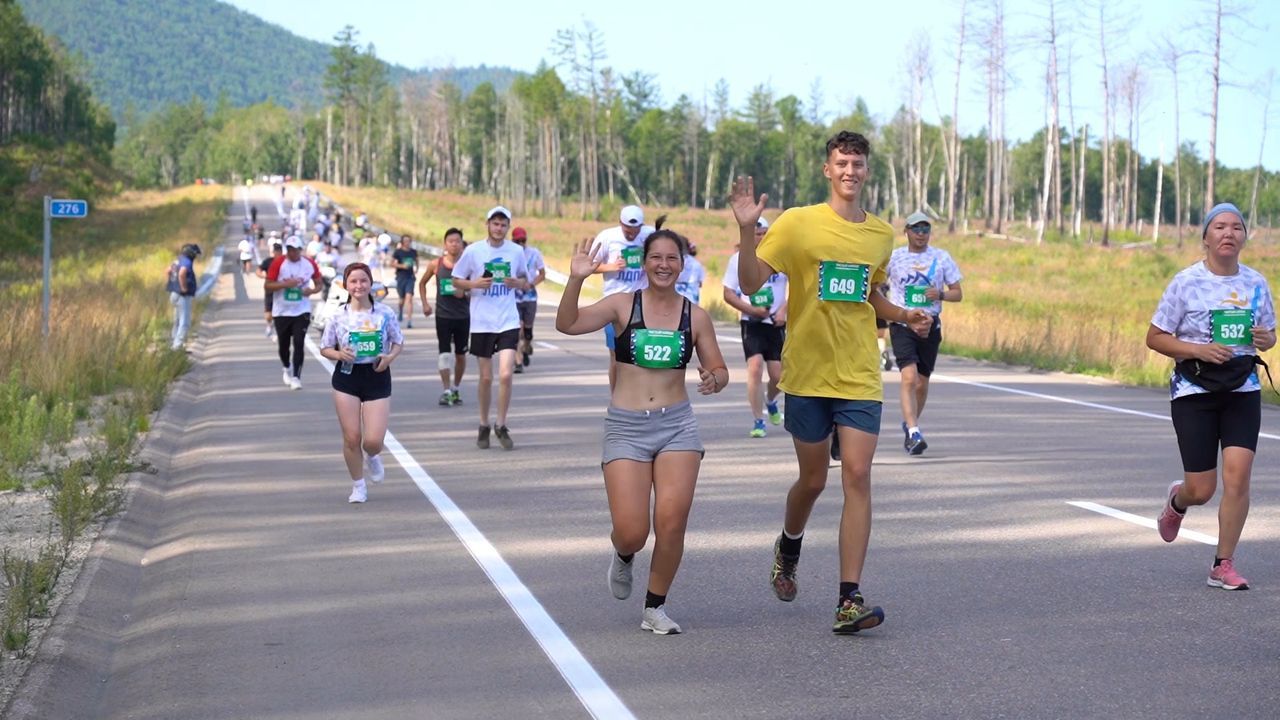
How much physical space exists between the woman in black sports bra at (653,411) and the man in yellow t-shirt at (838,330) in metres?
0.38

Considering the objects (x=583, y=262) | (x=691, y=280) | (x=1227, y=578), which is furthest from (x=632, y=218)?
(x=1227, y=578)

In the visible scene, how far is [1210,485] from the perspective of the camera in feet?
26.0

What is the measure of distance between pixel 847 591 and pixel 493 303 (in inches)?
292

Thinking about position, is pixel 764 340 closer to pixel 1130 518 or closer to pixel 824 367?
pixel 1130 518

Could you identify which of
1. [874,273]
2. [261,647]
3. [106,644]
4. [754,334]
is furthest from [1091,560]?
[754,334]

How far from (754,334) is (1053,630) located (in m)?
7.35

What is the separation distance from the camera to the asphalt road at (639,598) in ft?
20.0

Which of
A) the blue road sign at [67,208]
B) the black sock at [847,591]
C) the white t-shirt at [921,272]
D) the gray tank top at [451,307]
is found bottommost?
the black sock at [847,591]

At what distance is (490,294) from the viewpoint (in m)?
13.9

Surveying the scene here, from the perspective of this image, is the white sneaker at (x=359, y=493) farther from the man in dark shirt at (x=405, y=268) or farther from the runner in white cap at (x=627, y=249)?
the man in dark shirt at (x=405, y=268)

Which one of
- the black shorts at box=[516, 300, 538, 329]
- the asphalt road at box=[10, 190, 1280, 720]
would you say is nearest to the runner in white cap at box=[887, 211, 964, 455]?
A: the asphalt road at box=[10, 190, 1280, 720]

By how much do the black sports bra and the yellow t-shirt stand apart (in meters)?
0.46

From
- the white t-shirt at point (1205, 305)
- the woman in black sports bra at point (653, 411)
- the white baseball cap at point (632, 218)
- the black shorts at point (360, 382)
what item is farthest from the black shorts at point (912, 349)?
the woman in black sports bra at point (653, 411)

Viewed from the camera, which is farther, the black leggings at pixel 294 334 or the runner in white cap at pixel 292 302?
the black leggings at pixel 294 334
